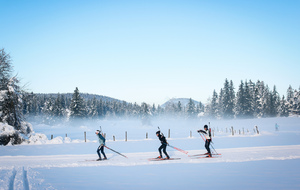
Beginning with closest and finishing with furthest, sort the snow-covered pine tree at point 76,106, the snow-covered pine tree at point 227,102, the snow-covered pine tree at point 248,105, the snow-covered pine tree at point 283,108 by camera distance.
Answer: the snow-covered pine tree at point 76,106 → the snow-covered pine tree at point 248,105 → the snow-covered pine tree at point 283,108 → the snow-covered pine tree at point 227,102

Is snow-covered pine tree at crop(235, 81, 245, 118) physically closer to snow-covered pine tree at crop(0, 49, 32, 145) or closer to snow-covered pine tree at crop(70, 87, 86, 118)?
snow-covered pine tree at crop(70, 87, 86, 118)

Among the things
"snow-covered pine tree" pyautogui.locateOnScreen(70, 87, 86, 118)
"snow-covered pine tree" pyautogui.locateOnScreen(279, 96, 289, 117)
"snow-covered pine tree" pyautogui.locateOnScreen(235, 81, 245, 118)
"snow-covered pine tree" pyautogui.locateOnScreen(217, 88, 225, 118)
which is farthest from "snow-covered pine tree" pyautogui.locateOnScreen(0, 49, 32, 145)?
"snow-covered pine tree" pyautogui.locateOnScreen(279, 96, 289, 117)

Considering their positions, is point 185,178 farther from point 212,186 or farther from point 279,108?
point 279,108

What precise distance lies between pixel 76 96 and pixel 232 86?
58.4 meters

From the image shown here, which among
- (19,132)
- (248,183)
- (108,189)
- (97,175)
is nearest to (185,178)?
(248,183)

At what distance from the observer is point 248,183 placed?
743 cm

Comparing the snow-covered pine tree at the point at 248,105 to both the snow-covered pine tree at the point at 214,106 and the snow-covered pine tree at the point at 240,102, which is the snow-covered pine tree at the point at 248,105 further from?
the snow-covered pine tree at the point at 214,106

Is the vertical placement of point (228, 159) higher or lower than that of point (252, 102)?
lower

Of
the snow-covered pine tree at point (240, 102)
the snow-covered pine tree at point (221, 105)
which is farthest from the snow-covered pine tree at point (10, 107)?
the snow-covered pine tree at point (221, 105)

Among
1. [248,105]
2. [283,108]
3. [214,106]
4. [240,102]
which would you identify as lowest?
[283,108]

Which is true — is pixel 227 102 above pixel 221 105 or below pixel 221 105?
above

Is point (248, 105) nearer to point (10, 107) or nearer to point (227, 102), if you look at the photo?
point (227, 102)

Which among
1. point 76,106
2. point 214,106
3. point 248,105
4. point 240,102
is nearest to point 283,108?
point 248,105

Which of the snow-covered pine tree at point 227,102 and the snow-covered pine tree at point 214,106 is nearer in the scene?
the snow-covered pine tree at point 227,102
